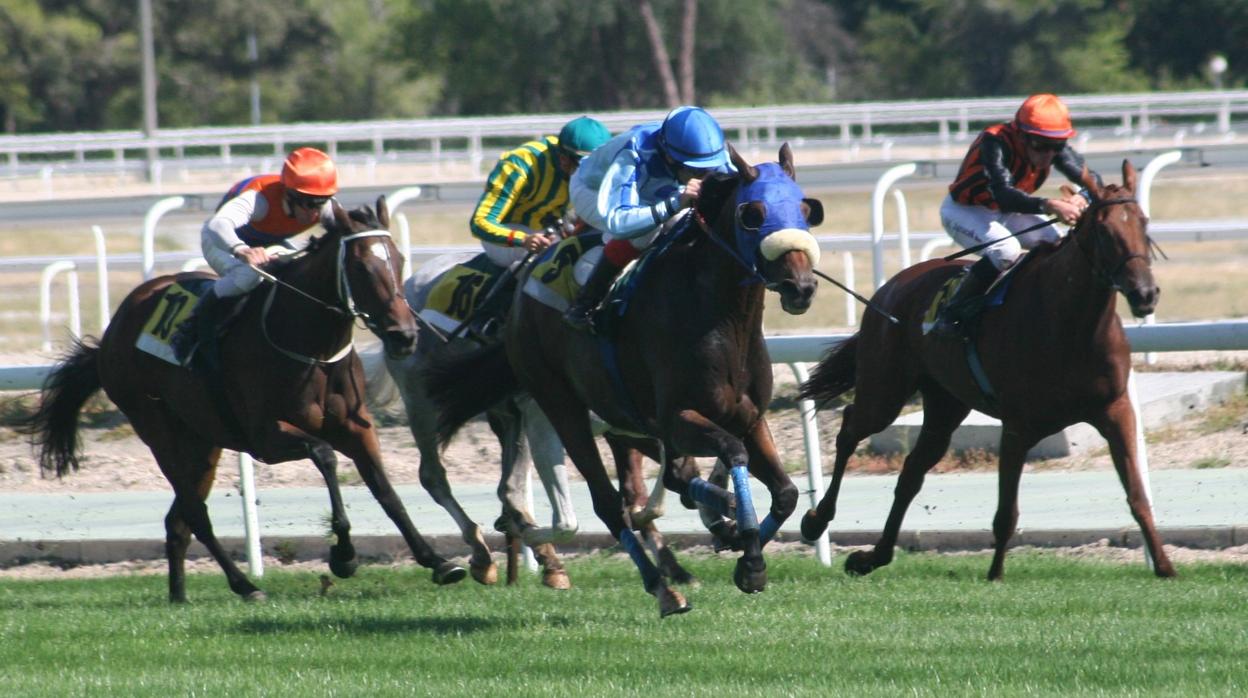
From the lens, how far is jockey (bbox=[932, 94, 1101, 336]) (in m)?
7.85

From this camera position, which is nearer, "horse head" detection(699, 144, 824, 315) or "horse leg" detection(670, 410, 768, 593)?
"horse head" detection(699, 144, 824, 315)

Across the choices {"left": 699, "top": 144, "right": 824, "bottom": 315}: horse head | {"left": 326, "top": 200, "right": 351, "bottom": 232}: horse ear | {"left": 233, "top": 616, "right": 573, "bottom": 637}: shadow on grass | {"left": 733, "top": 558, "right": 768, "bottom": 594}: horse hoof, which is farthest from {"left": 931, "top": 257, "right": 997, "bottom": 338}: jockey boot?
{"left": 326, "top": 200, "right": 351, "bottom": 232}: horse ear

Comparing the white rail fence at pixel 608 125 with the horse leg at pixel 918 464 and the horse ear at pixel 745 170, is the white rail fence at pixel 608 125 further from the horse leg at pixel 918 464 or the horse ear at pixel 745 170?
the horse ear at pixel 745 170

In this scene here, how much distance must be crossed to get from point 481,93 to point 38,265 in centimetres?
3615

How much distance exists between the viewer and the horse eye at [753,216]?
6.30 m

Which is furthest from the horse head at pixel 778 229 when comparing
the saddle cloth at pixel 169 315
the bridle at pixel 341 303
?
the saddle cloth at pixel 169 315

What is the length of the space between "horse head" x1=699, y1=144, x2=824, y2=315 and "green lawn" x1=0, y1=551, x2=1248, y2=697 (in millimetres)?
1189

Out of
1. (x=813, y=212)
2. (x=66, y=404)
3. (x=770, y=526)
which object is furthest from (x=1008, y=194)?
(x=66, y=404)

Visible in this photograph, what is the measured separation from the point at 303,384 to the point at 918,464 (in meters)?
2.71

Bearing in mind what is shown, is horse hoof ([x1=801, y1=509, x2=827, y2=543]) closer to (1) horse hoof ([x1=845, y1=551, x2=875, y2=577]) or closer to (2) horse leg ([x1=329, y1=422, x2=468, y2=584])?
(1) horse hoof ([x1=845, y1=551, x2=875, y2=577])

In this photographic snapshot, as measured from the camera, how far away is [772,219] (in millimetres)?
6289

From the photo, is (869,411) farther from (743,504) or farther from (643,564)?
(743,504)

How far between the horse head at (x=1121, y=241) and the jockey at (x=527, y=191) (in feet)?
7.66

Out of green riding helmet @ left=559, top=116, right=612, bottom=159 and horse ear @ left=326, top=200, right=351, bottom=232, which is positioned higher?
green riding helmet @ left=559, top=116, right=612, bottom=159
